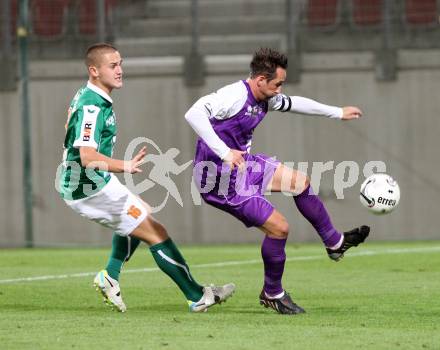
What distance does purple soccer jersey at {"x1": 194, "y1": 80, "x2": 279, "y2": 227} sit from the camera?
835 centimetres

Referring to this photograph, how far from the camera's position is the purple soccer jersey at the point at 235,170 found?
27.4 feet

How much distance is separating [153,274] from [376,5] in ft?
28.8

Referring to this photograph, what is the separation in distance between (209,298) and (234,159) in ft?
3.27

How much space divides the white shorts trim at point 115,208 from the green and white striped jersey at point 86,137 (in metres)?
0.05

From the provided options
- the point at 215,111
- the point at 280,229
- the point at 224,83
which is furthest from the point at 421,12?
the point at 280,229

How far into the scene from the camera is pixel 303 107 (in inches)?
359

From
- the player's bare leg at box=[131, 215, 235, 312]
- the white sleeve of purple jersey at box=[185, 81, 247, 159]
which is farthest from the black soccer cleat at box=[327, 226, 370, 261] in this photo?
the white sleeve of purple jersey at box=[185, 81, 247, 159]

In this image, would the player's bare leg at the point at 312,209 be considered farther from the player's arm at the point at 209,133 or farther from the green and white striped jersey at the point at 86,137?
the green and white striped jersey at the point at 86,137

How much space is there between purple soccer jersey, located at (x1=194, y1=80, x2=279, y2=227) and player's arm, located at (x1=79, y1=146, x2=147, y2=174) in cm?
85

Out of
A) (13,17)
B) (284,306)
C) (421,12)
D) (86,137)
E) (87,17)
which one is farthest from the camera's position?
(87,17)

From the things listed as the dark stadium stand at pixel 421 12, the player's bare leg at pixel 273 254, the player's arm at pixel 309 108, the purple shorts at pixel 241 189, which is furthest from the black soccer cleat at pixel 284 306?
the dark stadium stand at pixel 421 12

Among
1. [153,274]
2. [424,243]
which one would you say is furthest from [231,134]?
[424,243]

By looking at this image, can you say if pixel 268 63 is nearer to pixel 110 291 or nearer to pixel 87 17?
pixel 110 291

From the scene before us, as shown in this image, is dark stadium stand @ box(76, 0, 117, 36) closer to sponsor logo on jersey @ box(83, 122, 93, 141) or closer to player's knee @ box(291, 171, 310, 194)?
player's knee @ box(291, 171, 310, 194)
